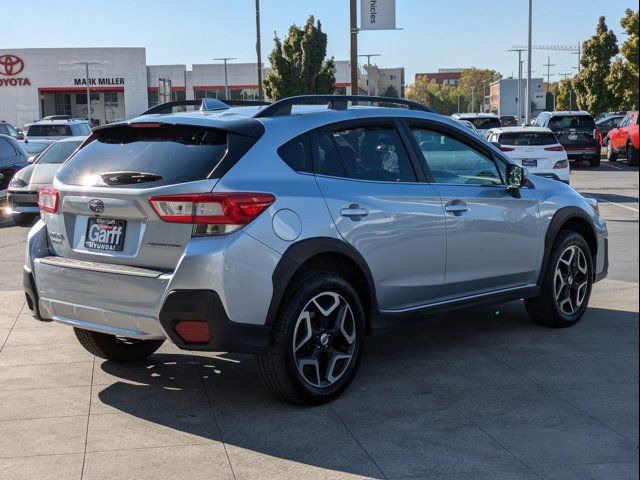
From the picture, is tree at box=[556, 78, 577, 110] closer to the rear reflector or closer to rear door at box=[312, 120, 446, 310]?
rear door at box=[312, 120, 446, 310]

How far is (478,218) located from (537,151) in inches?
532

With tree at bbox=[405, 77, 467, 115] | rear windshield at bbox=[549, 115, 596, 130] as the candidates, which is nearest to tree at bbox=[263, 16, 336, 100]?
rear windshield at bbox=[549, 115, 596, 130]

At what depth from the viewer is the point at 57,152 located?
15.4 meters

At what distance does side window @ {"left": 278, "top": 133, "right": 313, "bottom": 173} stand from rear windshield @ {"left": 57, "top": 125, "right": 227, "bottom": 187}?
0.37m

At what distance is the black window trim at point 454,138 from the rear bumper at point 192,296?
158 centimetres

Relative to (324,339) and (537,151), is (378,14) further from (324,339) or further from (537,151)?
(324,339)

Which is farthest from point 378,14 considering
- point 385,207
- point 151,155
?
point 151,155

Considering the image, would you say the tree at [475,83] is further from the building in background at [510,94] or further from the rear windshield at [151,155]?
the rear windshield at [151,155]

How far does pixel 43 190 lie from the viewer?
205 inches

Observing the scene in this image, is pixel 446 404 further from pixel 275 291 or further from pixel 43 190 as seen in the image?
pixel 43 190

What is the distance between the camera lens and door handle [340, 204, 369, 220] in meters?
4.90

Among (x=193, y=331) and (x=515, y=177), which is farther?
(x=515, y=177)

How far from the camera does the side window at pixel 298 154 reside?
15.7 ft

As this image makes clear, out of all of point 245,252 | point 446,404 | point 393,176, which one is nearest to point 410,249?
point 393,176
